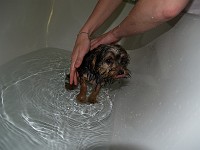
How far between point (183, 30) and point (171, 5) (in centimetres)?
29

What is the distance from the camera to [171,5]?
927 mm

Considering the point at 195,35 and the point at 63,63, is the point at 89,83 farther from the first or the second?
the point at 195,35

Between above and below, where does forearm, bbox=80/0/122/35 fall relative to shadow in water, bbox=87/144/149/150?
above

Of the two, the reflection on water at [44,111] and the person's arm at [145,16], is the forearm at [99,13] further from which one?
the reflection on water at [44,111]

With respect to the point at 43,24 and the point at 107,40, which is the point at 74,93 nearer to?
the point at 107,40

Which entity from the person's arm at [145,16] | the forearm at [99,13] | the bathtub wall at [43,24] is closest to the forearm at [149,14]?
the person's arm at [145,16]

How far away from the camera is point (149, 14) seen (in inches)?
40.4

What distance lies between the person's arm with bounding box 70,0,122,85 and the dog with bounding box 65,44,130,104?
0.03 m

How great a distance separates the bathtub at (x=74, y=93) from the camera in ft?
3.29

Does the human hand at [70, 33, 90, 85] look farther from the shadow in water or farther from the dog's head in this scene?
the shadow in water

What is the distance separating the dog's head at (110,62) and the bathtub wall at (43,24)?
0.28 metres

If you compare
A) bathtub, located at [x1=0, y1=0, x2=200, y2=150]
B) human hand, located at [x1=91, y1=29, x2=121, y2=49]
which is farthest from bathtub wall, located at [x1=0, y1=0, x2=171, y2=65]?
human hand, located at [x1=91, y1=29, x2=121, y2=49]

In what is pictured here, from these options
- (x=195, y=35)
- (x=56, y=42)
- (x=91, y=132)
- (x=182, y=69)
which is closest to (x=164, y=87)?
(x=182, y=69)

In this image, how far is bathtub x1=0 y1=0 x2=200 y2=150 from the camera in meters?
1.00
